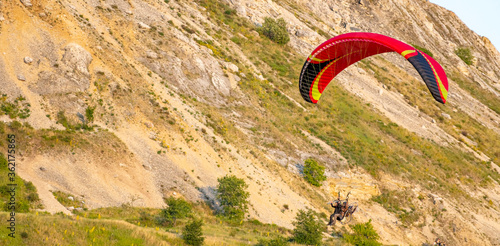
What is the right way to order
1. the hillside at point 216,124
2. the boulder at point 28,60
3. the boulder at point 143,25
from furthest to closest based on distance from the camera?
the boulder at point 143,25, the boulder at point 28,60, the hillside at point 216,124

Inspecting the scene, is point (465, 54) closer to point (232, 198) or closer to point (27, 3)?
point (232, 198)

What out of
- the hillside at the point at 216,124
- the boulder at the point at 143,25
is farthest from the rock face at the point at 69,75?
the boulder at the point at 143,25

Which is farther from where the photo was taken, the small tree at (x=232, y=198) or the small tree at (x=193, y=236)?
the small tree at (x=232, y=198)

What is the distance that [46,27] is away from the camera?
110 ft

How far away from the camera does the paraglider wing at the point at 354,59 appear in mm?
20703

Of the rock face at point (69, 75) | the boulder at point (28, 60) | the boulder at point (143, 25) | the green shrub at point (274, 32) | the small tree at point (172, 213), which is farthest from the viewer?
the green shrub at point (274, 32)

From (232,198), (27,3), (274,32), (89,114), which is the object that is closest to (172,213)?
(232,198)

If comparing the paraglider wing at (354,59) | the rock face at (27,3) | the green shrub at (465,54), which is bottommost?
the rock face at (27,3)

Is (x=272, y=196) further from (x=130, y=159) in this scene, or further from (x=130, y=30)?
(x=130, y=30)

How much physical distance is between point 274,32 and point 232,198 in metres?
36.6

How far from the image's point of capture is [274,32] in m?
57.8

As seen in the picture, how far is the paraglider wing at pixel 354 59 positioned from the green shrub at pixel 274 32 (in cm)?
2788

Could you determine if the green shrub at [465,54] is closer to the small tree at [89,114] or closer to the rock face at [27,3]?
the small tree at [89,114]

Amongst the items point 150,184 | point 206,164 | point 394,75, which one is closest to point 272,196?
point 206,164
